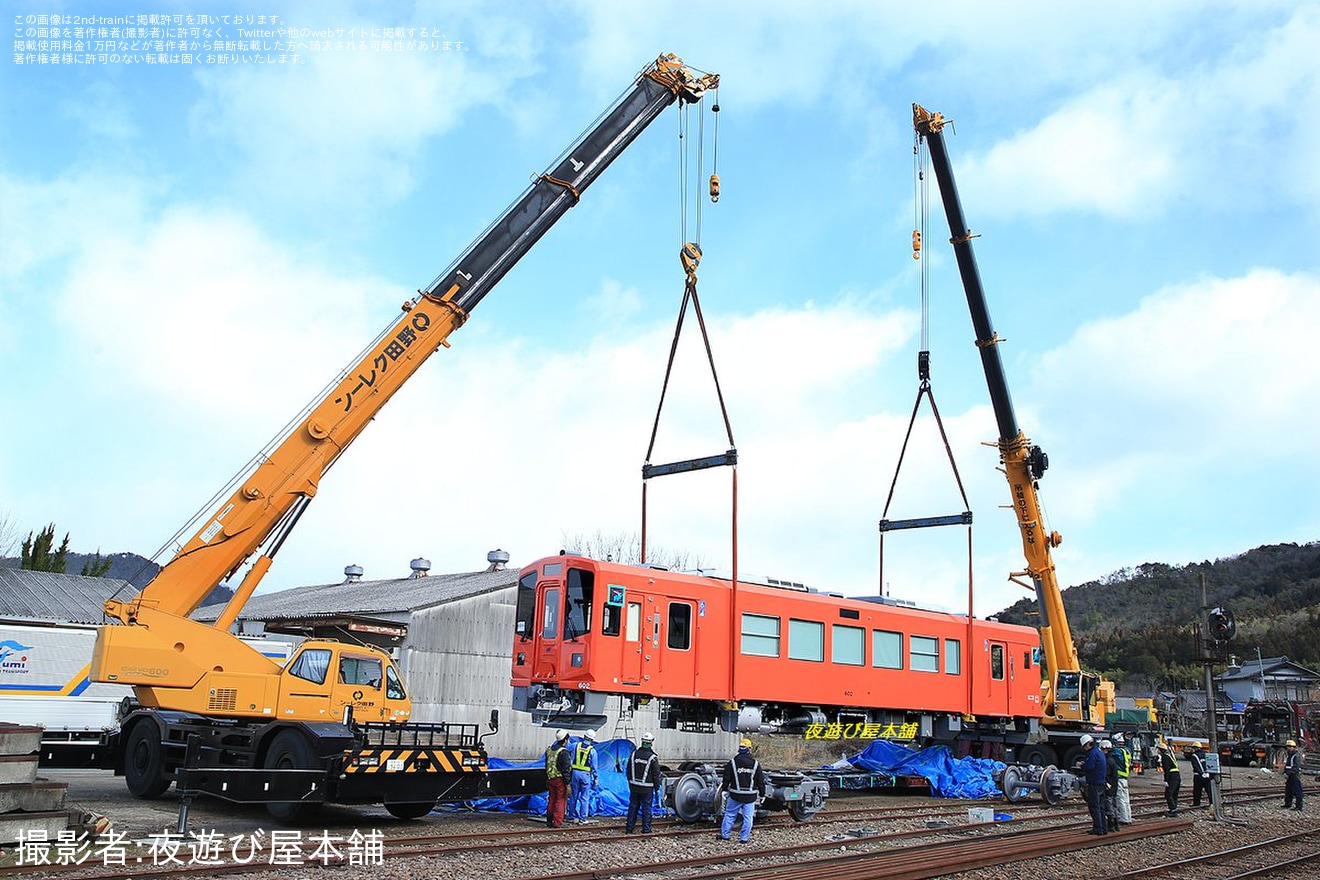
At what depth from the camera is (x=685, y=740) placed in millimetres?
29203

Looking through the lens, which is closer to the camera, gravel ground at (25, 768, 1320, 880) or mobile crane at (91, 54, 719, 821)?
gravel ground at (25, 768, 1320, 880)

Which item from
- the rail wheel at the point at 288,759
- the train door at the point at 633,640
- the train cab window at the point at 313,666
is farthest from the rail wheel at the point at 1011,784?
the rail wheel at the point at 288,759

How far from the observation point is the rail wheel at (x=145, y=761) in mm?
14810

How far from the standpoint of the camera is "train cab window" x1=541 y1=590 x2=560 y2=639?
51.3 ft

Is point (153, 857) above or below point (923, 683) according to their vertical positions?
below

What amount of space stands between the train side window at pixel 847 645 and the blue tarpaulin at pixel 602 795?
175 inches

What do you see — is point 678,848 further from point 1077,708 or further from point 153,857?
point 1077,708

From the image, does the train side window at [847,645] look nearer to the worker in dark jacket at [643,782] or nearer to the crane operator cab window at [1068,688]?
the worker in dark jacket at [643,782]

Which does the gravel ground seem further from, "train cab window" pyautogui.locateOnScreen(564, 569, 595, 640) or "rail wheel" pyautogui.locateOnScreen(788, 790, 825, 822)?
"train cab window" pyautogui.locateOnScreen(564, 569, 595, 640)

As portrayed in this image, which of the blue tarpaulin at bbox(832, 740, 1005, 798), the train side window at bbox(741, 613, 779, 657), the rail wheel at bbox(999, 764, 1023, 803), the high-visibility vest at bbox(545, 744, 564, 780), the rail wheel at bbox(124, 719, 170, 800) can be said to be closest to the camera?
the high-visibility vest at bbox(545, 744, 564, 780)

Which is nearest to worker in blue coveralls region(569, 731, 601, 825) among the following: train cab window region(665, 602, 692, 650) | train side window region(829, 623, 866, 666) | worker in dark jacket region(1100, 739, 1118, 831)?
train cab window region(665, 602, 692, 650)

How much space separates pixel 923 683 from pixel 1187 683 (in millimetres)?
51201

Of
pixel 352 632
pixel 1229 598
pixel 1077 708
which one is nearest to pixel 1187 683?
pixel 1229 598

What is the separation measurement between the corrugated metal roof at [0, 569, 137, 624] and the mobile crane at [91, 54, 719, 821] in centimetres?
1393
